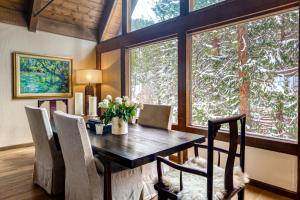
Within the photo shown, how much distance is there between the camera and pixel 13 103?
13.9ft

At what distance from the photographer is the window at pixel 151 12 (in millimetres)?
3760

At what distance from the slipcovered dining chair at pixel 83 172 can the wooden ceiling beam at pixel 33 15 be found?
321cm

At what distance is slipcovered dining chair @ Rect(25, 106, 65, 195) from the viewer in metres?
2.24

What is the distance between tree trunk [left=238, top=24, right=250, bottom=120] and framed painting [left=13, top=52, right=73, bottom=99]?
3679 millimetres

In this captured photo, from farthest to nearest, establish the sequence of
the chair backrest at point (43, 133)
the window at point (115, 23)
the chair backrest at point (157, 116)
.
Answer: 1. the window at point (115, 23)
2. the chair backrest at point (157, 116)
3. the chair backrest at point (43, 133)

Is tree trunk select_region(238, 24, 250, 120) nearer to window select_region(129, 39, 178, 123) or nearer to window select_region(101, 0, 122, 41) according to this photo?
window select_region(129, 39, 178, 123)

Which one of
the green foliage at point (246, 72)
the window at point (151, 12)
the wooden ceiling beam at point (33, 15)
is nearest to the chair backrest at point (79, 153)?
the green foliage at point (246, 72)

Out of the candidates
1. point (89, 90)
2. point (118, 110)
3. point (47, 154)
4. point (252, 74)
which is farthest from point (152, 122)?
point (89, 90)

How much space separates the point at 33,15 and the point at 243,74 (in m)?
3.96

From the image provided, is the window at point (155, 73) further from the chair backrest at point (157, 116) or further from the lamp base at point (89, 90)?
the lamp base at point (89, 90)

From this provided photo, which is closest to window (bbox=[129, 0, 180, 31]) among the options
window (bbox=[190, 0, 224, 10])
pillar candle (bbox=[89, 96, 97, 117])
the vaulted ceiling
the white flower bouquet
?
window (bbox=[190, 0, 224, 10])

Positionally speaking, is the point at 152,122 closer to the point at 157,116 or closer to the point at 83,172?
the point at 157,116

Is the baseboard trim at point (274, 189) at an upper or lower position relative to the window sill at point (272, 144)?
lower

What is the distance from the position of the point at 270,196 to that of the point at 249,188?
251mm
